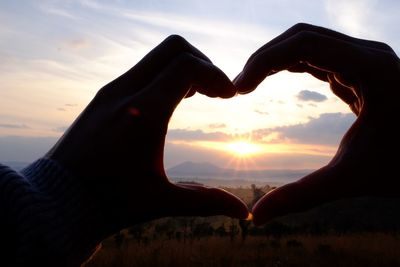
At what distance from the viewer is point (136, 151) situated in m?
1.92

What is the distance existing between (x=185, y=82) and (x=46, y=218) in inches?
33.8

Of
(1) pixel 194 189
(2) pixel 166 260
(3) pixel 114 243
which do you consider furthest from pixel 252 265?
(1) pixel 194 189

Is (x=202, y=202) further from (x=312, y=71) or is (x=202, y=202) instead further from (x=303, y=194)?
(x=312, y=71)

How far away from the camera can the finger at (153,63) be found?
2066 millimetres

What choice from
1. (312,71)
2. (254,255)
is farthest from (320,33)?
(254,255)

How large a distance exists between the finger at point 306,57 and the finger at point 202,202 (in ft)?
1.98

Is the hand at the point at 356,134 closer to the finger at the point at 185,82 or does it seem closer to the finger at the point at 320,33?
the finger at the point at 320,33

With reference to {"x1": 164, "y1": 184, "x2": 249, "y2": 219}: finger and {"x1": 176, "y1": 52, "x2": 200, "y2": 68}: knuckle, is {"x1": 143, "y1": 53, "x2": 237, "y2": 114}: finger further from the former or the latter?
{"x1": 164, "y1": 184, "x2": 249, "y2": 219}: finger

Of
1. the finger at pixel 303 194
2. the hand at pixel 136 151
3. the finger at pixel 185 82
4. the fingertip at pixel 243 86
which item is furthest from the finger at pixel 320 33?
the finger at pixel 303 194

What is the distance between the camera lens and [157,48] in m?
2.17

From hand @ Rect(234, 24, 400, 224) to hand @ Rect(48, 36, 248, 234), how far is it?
0.97 ft

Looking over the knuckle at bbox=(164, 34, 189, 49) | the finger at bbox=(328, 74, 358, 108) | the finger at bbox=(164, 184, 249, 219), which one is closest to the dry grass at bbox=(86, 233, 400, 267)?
the finger at bbox=(328, 74, 358, 108)

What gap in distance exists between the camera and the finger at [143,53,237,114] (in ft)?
6.36

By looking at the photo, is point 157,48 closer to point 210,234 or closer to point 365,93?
point 365,93
